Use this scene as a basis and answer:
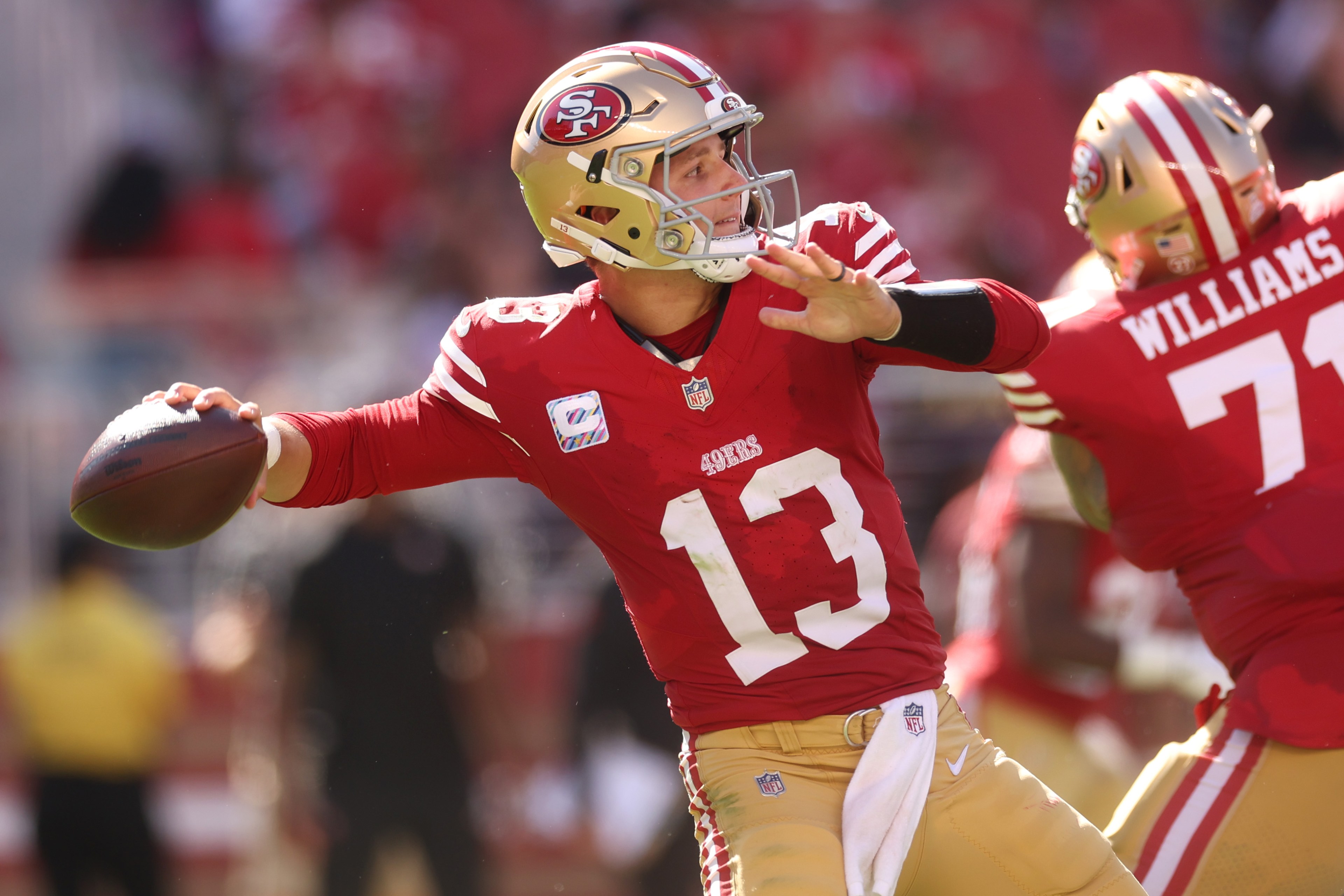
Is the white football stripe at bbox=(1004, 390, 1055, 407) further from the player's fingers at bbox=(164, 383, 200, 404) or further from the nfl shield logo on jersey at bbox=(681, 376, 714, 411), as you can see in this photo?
the player's fingers at bbox=(164, 383, 200, 404)

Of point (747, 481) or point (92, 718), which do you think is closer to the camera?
point (747, 481)

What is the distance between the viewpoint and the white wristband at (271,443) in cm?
293

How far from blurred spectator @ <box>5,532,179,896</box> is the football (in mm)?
3858

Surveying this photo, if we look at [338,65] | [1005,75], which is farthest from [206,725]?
[1005,75]

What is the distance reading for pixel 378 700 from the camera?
5723 millimetres

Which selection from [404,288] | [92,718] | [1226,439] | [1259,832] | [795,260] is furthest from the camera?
[404,288]

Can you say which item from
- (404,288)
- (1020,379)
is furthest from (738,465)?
(404,288)

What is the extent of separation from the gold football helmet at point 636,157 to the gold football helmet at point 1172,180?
2.84 ft

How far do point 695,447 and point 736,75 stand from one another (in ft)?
24.1

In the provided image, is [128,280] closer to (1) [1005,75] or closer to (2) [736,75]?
(2) [736,75]

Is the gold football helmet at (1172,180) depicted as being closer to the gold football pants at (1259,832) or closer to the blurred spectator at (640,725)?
the gold football pants at (1259,832)

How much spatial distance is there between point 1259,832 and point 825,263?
61.1 inches

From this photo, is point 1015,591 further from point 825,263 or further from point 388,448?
point 825,263

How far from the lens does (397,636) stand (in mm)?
5715
